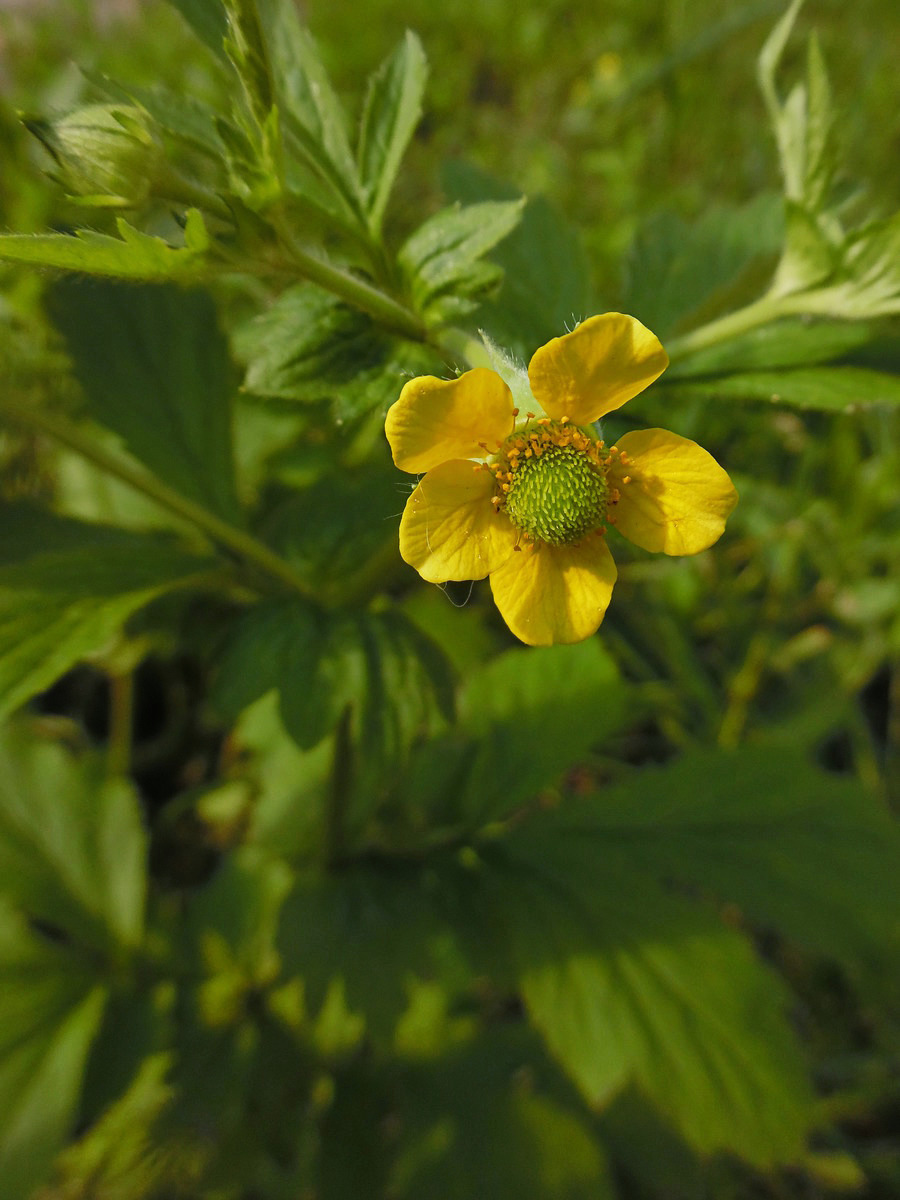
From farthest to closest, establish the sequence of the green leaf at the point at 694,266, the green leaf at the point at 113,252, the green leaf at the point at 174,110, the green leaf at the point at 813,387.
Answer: the green leaf at the point at 694,266, the green leaf at the point at 813,387, the green leaf at the point at 174,110, the green leaf at the point at 113,252

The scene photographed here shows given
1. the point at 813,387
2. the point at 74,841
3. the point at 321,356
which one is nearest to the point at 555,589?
the point at 321,356

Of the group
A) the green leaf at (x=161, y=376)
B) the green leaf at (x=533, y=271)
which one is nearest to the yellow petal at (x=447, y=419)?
the green leaf at (x=533, y=271)

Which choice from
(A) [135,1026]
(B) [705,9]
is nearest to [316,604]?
(A) [135,1026]

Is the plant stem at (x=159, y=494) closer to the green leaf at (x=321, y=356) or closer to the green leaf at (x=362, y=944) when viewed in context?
the green leaf at (x=321, y=356)

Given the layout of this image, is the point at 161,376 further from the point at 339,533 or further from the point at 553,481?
the point at 553,481

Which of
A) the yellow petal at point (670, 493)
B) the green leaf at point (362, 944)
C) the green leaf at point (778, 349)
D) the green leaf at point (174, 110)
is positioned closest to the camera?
the yellow petal at point (670, 493)

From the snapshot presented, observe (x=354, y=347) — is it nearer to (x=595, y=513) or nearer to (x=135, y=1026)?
(x=595, y=513)
